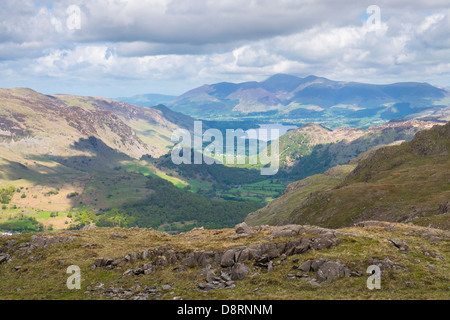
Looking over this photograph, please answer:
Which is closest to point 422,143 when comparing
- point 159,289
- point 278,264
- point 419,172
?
point 419,172

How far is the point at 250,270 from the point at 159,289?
37.4 feet

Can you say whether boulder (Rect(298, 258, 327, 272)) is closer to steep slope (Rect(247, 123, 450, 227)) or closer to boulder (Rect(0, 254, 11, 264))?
boulder (Rect(0, 254, 11, 264))

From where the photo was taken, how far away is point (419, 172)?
5354 inches

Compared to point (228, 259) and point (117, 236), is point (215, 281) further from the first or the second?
point (117, 236)

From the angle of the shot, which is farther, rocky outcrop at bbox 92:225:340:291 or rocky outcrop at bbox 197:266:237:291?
rocky outcrop at bbox 92:225:340:291

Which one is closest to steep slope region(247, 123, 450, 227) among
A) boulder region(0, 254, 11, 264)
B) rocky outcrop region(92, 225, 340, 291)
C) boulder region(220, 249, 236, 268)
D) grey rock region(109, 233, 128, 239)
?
rocky outcrop region(92, 225, 340, 291)

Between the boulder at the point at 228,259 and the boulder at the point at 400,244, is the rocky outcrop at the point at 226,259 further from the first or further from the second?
the boulder at the point at 400,244

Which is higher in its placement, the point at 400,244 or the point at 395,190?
the point at 400,244

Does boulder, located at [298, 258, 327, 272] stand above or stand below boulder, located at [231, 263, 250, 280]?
above

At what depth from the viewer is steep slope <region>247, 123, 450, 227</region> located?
10403cm

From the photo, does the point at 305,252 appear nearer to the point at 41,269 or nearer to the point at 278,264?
the point at 278,264

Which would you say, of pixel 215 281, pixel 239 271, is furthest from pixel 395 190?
pixel 215 281

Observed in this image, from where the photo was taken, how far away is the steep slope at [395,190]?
104 m

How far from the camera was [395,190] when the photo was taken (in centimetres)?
11850
